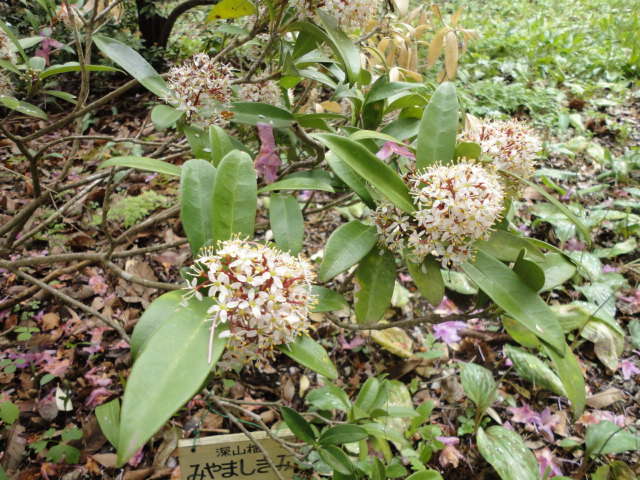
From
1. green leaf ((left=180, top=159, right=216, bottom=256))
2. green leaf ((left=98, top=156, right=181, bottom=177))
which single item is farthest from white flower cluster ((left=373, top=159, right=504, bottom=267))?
green leaf ((left=98, top=156, right=181, bottom=177))

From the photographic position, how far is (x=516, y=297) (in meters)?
0.92

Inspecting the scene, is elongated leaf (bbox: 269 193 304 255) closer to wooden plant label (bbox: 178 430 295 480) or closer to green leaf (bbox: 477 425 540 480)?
wooden plant label (bbox: 178 430 295 480)

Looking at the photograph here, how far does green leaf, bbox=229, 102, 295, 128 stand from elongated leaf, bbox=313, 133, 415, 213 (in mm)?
381

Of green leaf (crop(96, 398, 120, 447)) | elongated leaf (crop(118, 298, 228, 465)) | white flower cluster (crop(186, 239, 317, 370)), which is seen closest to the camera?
elongated leaf (crop(118, 298, 228, 465))

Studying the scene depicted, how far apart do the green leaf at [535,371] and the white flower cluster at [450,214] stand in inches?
48.9

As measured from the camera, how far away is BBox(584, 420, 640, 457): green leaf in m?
1.68

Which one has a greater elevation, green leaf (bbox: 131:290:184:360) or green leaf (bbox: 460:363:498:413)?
green leaf (bbox: 131:290:184:360)

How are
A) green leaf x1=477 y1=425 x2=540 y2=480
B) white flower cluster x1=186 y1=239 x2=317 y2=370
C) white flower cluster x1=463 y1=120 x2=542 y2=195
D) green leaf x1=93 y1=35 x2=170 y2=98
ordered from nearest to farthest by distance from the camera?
white flower cluster x1=186 y1=239 x2=317 y2=370 → white flower cluster x1=463 y1=120 x2=542 y2=195 → green leaf x1=93 y1=35 x2=170 y2=98 → green leaf x1=477 y1=425 x2=540 y2=480

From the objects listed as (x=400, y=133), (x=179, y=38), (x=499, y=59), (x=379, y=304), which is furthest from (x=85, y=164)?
(x=499, y=59)

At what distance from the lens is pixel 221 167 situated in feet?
2.92

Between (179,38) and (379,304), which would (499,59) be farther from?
(379,304)

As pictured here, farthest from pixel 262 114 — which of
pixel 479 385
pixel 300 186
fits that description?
pixel 479 385

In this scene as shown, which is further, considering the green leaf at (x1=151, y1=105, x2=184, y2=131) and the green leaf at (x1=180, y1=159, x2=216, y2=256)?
the green leaf at (x1=151, y1=105, x2=184, y2=131)

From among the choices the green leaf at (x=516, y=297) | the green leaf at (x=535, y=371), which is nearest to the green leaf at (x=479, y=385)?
the green leaf at (x=535, y=371)
